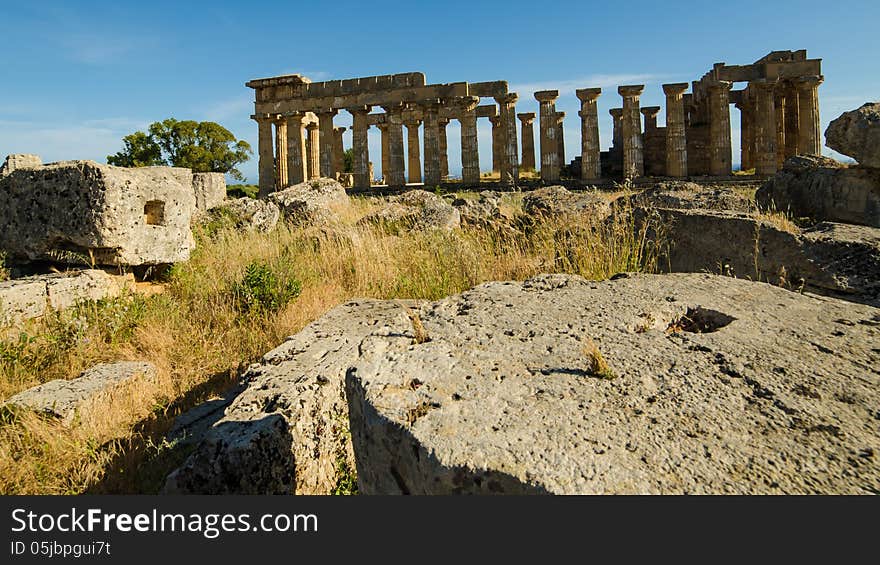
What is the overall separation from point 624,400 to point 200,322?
4.67m

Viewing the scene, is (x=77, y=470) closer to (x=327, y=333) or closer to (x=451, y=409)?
(x=327, y=333)

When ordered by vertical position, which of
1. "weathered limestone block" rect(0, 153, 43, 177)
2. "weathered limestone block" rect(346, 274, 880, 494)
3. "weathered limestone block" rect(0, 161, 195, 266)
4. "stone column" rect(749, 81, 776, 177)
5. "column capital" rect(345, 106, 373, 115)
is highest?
"column capital" rect(345, 106, 373, 115)

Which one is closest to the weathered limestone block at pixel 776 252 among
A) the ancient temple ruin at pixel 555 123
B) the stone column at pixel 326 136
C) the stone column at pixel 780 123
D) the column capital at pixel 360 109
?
the ancient temple ruin at pixel 555 123

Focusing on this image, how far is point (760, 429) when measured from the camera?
78.5 inches

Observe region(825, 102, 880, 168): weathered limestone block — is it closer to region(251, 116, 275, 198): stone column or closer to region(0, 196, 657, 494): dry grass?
region(0, 196, 657, 494): dry grass

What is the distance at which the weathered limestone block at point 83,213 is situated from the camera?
6281mm

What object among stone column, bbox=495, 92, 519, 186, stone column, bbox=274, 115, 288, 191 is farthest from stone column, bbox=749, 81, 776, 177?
stone column, bbox=274, 115, 288, 191

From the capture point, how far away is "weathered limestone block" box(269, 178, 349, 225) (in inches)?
436

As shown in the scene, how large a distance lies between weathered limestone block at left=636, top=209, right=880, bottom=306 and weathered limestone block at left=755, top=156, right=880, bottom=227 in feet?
13.4

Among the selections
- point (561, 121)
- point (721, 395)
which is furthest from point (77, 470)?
point (561, 121)

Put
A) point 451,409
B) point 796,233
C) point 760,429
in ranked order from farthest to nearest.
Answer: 1. point 796,233
2. point 451,409
3. point 760,429

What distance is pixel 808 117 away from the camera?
24922 mm

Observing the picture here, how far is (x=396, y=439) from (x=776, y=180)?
1153 cm

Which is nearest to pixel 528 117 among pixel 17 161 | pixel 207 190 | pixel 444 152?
pixel 444 152
